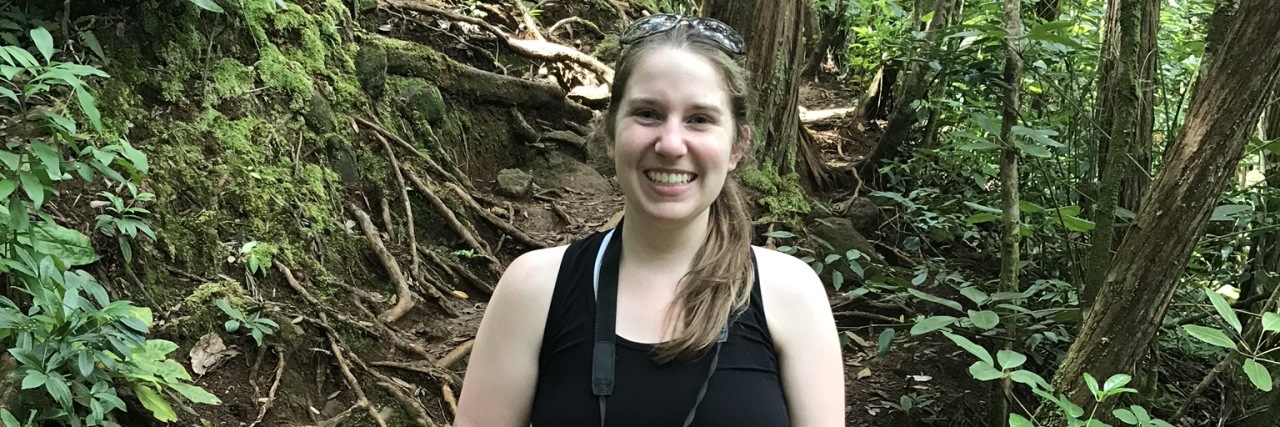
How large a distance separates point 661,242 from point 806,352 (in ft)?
1.09

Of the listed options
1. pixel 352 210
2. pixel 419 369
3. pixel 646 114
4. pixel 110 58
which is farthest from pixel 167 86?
pixel 646 114

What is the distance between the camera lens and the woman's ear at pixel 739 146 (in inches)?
63.5

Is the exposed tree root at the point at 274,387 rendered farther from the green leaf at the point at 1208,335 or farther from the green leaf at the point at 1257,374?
the green leaf at the point at 1257,374

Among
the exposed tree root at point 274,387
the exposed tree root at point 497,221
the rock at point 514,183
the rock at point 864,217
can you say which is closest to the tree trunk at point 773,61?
the rock at point 864,217

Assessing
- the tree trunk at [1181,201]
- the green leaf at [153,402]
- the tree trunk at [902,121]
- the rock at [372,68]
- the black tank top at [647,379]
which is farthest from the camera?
the tree trunk at [902,121]

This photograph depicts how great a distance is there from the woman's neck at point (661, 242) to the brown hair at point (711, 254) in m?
0.02

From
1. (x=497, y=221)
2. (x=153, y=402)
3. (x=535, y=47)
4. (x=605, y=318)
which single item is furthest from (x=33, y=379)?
(x=535, y=47)

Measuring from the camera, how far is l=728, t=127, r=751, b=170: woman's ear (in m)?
1.61

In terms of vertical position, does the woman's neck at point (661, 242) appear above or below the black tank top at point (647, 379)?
above

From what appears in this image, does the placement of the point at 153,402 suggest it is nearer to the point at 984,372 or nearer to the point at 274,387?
the point at 274,387

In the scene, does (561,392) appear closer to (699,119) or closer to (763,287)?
(763,287)

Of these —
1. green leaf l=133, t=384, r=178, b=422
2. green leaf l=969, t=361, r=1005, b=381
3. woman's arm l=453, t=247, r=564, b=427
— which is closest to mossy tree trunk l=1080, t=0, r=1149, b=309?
green leaf l=969, t=361, r=1005, b=381

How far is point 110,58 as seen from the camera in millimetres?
3562

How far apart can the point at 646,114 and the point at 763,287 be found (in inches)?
15.2
